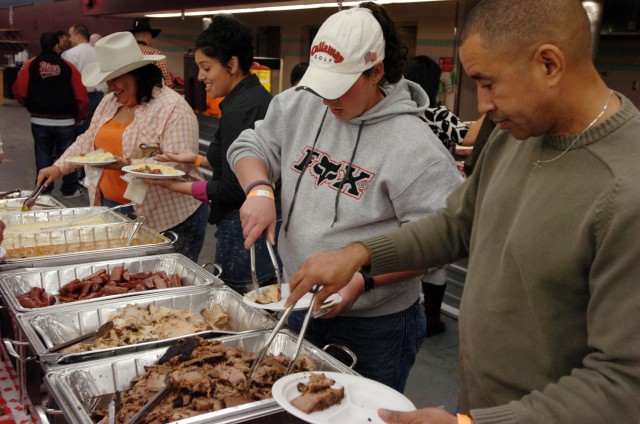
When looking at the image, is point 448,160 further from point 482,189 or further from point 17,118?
point 17,118

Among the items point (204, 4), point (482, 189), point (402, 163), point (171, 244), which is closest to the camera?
point (482, 189)

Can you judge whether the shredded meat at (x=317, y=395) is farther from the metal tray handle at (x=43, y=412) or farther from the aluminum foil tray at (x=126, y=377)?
the metal tray handle at (x=43, y=412)

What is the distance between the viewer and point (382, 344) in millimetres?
1838

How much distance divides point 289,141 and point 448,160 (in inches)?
20.3

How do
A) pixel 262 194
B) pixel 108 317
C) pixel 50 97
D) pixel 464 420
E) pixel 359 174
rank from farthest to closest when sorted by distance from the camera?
pixel 50 97
pixel 108 317
pixel 262 194
pixel 359 174
pixel 464 420

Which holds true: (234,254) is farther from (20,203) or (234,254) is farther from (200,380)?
(20,203)

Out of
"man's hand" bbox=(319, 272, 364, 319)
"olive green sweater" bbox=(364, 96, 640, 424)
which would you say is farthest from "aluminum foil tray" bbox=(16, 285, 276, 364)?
"olive green sweater" bbox=(364, 96, 640, 424)

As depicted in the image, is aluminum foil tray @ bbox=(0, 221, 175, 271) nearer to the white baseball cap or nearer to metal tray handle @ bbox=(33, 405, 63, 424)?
metal tray handle @ bbox=(33, 405, 63, 424)

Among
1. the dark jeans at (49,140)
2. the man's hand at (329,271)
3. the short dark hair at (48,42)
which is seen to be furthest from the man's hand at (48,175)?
the short dark hair at (48,42)

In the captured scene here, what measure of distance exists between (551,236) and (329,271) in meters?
0.49

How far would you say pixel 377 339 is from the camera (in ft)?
6.01

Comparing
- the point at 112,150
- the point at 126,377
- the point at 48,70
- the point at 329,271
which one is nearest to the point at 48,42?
the point at 48,70

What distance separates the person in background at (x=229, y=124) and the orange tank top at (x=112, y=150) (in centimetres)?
53

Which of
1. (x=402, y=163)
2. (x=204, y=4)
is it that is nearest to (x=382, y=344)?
(x=402, y=163)
